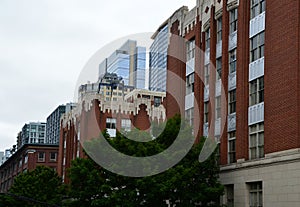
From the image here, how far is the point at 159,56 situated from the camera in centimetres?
7425

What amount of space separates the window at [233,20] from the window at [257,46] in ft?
9.40

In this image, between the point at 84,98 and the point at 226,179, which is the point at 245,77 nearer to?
the point at 226,179

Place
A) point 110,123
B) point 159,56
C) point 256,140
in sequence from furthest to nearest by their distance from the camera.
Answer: point 159,56 → point 110,123 → point 256,140

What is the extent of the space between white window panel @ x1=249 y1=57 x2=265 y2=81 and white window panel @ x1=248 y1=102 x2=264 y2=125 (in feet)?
5.96

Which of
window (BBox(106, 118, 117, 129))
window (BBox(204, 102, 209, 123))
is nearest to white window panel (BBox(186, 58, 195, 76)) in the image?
window (BBox(204, 102, 209, 123))

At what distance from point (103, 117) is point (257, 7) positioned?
3765cm

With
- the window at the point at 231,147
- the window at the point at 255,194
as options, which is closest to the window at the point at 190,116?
the window at the point at 231,147

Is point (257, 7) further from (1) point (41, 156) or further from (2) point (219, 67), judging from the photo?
(1) point (41, 156)

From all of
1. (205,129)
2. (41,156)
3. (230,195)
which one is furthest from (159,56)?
(230,195)

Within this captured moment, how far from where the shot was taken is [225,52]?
1417 inches

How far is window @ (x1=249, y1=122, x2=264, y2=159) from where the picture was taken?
31.0m

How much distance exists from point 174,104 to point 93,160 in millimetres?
13826

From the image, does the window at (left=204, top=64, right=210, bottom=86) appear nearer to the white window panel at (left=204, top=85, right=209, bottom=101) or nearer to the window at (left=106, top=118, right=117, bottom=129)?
the white window panel at (left=204, top=85, right=209, bottom=101)

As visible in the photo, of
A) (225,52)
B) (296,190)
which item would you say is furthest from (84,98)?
Answer: (296,190)
